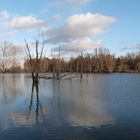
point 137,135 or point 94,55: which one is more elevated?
point 94,55

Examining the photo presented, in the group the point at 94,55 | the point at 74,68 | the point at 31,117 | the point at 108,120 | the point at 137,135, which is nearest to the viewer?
the point at 137,135

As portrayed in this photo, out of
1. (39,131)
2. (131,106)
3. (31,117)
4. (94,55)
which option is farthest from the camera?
(94,55)

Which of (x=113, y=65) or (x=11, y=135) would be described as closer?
(x=11, y=135)

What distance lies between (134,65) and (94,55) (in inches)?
669

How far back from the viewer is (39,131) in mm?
11305

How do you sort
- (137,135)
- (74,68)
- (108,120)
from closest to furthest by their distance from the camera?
(137,135), (108,120), (74,68)

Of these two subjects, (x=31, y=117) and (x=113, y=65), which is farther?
(x=113, y=65)

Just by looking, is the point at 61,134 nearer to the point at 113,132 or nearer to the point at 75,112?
the point at 113,132

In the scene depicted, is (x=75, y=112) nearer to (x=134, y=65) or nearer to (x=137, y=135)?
(x=137, y=135)

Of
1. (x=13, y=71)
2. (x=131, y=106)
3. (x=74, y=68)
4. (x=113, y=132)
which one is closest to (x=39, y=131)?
(x=113, y=132)

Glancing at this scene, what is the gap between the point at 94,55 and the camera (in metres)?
113

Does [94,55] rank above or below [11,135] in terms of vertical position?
above

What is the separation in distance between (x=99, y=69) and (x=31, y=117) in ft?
304

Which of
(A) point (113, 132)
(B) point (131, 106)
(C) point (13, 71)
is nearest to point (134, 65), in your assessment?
(C) point (13, 71)
